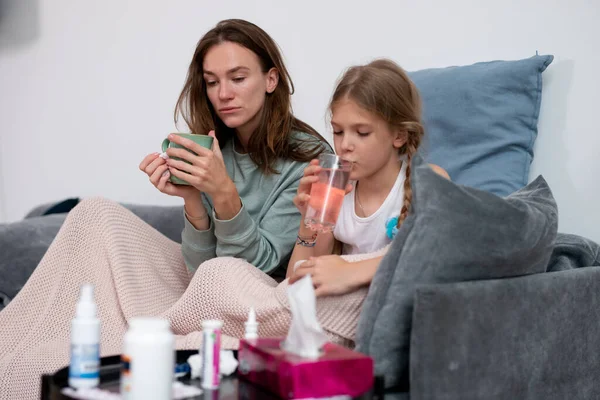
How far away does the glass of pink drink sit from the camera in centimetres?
136

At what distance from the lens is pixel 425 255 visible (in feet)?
3.77

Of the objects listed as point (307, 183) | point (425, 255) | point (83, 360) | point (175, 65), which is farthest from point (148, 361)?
point (175, 65)

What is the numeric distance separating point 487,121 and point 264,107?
0.56 meters

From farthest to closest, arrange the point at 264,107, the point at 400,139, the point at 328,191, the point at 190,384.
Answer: the point at 264,107 → the point at 400,139 → the point at 328,191 → the point at 190,384

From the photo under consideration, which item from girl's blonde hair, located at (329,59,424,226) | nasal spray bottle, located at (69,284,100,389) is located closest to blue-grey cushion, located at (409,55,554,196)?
girl's blonde hair, located at (329,59,424,226)

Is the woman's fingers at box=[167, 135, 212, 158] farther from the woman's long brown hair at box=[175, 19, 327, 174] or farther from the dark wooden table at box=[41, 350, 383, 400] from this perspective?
the dark wooden table at box=[41, 350, 383, 400]

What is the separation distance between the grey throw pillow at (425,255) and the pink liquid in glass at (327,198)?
0.68ft

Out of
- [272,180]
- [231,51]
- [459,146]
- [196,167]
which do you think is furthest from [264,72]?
[459,146]

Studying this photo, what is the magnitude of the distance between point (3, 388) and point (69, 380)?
0.46 metres

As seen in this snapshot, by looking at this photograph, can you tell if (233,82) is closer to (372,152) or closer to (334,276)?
(372,152)

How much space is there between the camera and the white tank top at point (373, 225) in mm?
1610

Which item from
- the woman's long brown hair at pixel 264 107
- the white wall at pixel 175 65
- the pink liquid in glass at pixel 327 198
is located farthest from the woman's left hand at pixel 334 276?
the white wall at pixel 175 65

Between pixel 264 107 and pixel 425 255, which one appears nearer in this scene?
pixel 425 255

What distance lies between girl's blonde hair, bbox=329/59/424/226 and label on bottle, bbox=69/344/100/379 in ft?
2.44
